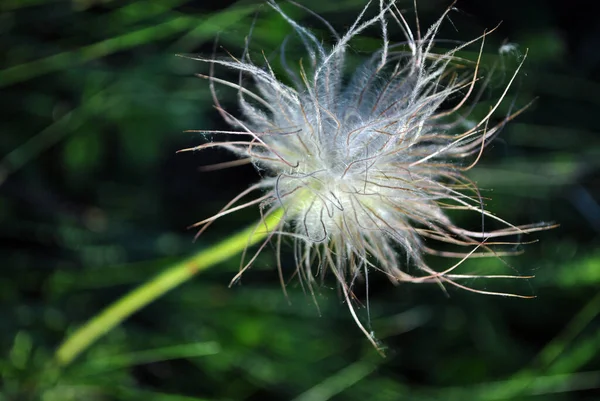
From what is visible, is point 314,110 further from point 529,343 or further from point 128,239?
point 529,343

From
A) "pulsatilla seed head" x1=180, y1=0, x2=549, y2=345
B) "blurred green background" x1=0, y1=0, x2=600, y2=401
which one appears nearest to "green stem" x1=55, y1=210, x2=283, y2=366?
"pulsatilla seed head" x1=180, y1=0, x2=549, y2=345

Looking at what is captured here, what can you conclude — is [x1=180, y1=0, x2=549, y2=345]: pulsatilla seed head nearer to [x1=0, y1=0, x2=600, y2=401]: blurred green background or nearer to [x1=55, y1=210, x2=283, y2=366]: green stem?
[x1=55, y1=210, x2=283, y2=366]: green stem

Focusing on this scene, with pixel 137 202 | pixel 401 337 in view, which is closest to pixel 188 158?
pixel 137 202

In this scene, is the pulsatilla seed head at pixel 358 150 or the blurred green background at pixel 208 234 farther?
the blurred green background at pixel 208 234

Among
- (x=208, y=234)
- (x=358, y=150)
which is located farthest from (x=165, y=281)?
(x=208, y=234)

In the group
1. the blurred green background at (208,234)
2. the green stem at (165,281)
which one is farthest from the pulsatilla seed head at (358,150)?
the blurred green background at (208,234)

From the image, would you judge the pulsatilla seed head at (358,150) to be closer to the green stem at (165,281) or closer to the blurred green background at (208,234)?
the green stem at (165,281)
